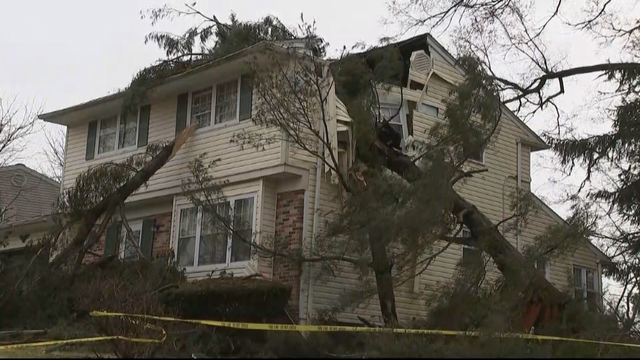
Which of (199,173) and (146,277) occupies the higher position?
(199,173)

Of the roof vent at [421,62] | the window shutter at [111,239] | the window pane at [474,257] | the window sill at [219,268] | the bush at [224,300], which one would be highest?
the roof vent at [421,62]

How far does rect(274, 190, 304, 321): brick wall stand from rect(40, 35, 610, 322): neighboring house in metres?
A: 0.03

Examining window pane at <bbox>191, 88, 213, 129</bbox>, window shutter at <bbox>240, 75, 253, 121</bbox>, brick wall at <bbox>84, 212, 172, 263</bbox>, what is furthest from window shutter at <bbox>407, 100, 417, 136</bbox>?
brick wall at <bbox>84, 212, 172, 263</bbox>

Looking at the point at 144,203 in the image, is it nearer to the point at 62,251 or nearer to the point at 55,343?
the point at 62,251

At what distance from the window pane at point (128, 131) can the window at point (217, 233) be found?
3035 millimetres

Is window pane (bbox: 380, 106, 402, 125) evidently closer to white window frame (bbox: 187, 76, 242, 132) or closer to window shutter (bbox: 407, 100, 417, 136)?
window shutter (bbox: 407, 100, 417, 136)

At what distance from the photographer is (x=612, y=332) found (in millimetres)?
12695

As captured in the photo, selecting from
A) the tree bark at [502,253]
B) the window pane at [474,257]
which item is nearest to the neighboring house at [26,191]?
the tree bark at [502,253]

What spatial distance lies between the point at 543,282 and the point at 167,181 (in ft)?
28.0

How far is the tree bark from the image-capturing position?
42.8 feet

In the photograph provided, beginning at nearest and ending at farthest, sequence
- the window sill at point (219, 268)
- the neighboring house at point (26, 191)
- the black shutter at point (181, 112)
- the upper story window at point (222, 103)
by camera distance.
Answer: the window sill at point (219, 268) < the upper story window at point (222, 103) < the black shutter at point (181, 112) < the neighboring house at point (26, 191)

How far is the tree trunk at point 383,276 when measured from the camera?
13.2 m

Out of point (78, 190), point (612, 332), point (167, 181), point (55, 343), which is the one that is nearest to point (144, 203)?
point (167, 181)

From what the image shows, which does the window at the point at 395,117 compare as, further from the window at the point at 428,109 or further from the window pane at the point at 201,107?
the window pane at the point at 201,107
